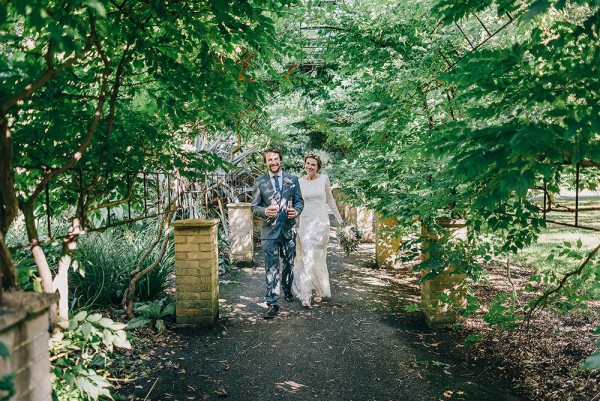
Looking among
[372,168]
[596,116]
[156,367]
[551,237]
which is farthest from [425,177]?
[551,237]

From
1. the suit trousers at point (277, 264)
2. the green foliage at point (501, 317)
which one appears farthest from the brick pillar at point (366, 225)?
the green foliage at point (501, 317)

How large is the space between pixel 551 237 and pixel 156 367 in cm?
1090

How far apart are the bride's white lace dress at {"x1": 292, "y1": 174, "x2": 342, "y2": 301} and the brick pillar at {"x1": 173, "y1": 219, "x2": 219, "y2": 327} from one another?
1.49 meters

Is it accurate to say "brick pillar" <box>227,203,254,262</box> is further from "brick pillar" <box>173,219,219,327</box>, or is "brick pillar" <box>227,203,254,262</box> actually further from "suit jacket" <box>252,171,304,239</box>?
"brick pillar" <box>173,219,219,327</box>

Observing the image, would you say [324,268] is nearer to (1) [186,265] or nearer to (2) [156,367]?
(1) [186,265]

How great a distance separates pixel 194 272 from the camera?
16.1 ft

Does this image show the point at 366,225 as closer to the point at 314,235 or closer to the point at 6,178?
the point at 314,235

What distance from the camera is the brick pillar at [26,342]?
4.94 feet

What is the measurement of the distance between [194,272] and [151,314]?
27.8 inches

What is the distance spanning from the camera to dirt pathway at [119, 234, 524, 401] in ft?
11.4

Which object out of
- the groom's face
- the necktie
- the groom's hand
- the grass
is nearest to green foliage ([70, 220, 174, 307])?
the groom's hand

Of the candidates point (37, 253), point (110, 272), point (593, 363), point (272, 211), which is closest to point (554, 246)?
point (272, 211)

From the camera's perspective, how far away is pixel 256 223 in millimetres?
11516

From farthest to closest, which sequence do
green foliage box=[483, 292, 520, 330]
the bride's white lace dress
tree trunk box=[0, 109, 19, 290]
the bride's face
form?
the bride's face < the bride's white lace dress < green foliage box=[483, 292, 520, 330] < tree trunk box=[0, 109, 19, 290]
